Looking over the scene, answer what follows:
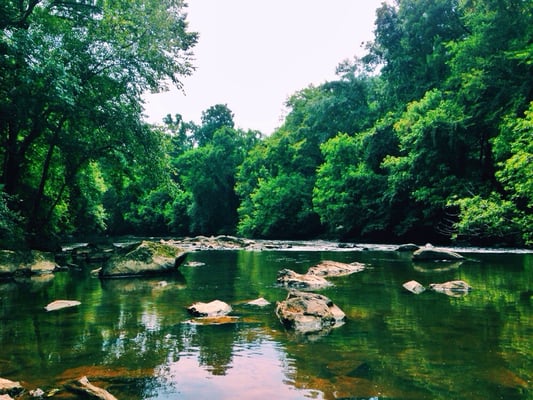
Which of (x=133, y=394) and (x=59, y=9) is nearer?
(x=133, y=394)

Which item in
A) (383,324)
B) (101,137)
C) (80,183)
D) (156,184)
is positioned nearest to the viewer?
(383,324)

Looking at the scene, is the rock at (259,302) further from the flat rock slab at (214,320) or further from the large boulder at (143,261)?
the large boulder at (143,261)

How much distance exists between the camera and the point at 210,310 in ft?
28.1

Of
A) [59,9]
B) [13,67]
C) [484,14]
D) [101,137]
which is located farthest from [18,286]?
[484,14]

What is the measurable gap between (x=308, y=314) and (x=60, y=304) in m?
5.40

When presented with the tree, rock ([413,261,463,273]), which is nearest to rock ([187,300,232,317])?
rock ([413,261,463,273])

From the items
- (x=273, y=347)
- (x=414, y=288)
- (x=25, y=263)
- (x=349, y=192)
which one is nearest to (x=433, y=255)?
(x=414, y=288)

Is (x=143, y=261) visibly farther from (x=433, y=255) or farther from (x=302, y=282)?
(x=433, y=255)

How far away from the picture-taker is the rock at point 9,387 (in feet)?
14.5

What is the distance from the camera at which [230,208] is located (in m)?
63.8

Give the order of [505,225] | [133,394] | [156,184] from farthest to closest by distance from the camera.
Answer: [156,184] < [505,225] < [133,394]

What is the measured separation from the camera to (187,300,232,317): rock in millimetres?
8406

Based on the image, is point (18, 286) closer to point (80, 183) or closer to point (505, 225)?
point (80, 183)

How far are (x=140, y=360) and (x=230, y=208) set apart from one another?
191ft
